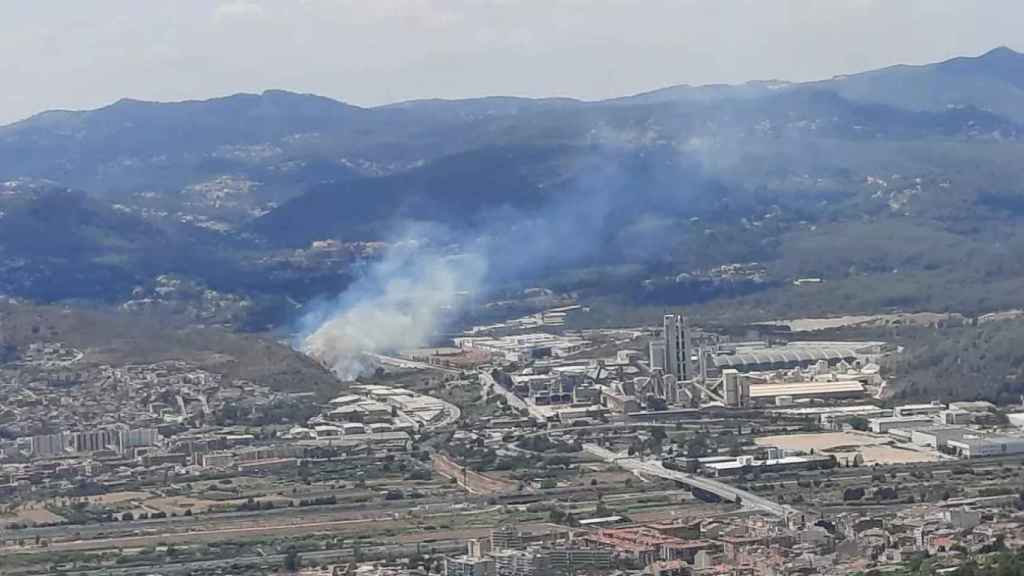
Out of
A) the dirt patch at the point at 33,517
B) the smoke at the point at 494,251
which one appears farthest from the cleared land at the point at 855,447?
the smoke at the point at 494,251

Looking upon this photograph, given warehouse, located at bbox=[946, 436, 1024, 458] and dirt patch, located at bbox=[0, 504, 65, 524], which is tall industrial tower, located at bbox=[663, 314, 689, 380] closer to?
warehouse, located at bbox=[946, 436, 1024, 458]

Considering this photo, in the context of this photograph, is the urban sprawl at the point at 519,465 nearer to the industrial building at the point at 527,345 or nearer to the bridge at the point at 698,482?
the bridge at the point at 698,482

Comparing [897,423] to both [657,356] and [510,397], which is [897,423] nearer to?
[657,356]

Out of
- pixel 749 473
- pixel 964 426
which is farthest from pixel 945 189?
pixel 749 473

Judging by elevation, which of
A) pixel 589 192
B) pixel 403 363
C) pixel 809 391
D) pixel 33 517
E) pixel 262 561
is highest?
pixel 589 192

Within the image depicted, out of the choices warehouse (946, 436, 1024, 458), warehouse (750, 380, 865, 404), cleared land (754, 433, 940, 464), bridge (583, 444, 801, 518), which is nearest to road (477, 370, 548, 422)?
warehouse (750, 380, 865, 404)

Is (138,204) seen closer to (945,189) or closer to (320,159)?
(320,159)

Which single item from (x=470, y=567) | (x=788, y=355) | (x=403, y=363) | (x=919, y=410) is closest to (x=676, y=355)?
(x=788, y=355)
